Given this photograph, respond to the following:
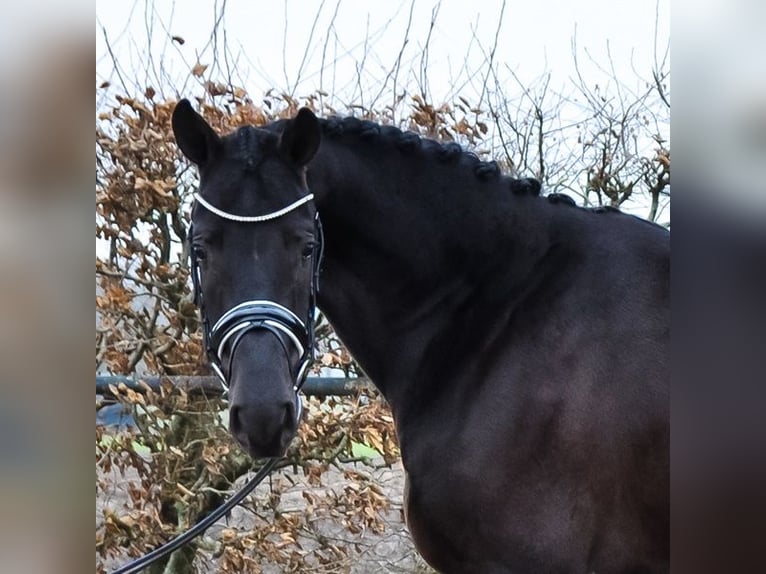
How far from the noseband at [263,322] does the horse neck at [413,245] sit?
190 millimetres

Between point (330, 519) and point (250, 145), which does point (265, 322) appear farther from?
point (330, 519)

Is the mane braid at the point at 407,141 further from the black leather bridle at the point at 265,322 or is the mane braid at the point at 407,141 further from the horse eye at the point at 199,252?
the horse eye at the point at 199,252

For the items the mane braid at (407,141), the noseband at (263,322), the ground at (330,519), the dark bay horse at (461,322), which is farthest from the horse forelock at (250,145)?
the ground at (330,519)

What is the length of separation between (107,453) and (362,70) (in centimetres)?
205

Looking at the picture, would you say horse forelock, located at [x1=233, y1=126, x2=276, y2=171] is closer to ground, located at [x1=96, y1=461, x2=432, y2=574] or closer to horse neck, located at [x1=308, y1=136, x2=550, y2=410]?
horse neck, located at [x1=308, y1=136, x2=550, y2=410]

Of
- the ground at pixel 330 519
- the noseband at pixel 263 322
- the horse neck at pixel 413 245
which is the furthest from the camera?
the ground at pixel 330 519

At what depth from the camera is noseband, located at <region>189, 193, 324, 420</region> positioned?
2.20 m

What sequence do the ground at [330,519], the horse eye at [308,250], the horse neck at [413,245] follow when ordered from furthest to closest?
the ground at [330,519], the horse neck at [413,245], the horse eye at [308,250]

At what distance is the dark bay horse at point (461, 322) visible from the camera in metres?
2.26

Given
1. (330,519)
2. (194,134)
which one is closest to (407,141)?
(194,134)

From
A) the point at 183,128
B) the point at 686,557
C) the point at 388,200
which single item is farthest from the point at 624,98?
the point at 686,557

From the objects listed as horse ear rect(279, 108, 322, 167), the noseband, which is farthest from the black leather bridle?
horse ear rect(279, 108, 322, 167)

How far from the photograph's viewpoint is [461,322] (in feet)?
8.27

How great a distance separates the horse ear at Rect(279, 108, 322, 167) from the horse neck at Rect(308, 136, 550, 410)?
13cm
